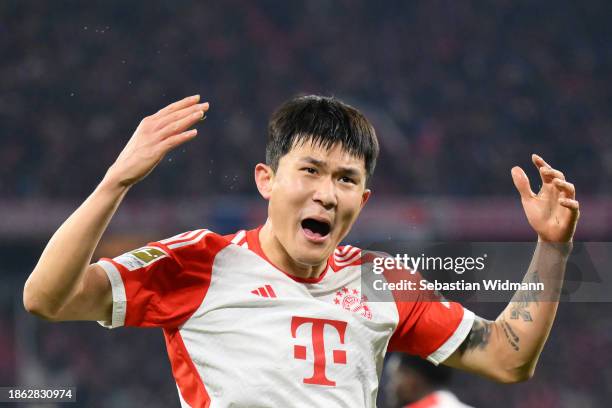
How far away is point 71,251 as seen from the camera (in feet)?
6.57

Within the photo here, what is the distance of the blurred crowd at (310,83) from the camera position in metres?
9.57

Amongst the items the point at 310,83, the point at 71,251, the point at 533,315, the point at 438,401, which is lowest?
the point at 438,401

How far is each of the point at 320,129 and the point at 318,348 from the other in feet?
1.90

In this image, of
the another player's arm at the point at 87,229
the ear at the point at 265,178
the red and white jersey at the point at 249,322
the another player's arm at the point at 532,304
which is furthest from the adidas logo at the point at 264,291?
the another player's arm at the point at 532,304

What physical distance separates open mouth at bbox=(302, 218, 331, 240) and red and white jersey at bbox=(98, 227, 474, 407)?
135 millimetres

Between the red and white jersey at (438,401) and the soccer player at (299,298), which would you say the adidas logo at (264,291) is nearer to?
the soccer player at (299,298)

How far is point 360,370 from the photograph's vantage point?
7.85ft

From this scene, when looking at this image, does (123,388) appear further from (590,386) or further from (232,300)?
Result: (232,300)

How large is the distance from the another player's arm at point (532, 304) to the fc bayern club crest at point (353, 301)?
1.03 feet

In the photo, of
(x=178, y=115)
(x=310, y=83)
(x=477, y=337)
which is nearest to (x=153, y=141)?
(x=178, y=115)

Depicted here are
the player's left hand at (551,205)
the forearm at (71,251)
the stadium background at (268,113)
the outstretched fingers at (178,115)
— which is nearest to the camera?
the forearm at (71,251)

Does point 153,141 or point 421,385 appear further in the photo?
point 421,385

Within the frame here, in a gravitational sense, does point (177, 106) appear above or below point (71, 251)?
above

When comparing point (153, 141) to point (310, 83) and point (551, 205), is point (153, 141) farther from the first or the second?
point (310, 83)
